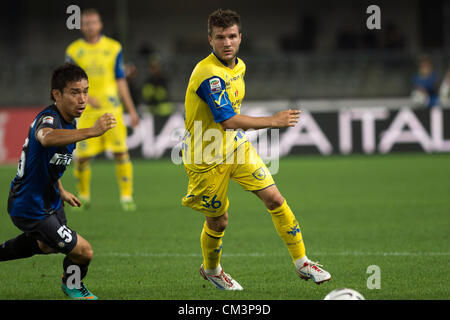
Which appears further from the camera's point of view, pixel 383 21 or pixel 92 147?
pixel 383 21

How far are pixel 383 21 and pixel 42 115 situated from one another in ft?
75.2

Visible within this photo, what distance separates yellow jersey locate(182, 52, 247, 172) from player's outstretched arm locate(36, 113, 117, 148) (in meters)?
0.86

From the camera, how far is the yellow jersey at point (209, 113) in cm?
556

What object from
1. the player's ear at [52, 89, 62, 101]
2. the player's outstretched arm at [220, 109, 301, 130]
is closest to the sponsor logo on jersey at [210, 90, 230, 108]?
the player's outstretched arm at [220, 109, 301, 130]

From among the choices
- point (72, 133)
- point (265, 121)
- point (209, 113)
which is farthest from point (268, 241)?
point (72, 133)

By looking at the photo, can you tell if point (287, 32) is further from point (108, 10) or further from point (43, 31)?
point (43, 31)

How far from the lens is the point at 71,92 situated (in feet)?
17.4

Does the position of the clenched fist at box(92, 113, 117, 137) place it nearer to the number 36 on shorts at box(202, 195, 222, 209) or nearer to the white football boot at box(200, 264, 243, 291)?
the number 36 on shorts at box(202, 195, 222, 209)

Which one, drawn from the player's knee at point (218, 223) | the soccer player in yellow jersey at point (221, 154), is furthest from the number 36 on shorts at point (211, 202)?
the player's knee at point (218, 223)

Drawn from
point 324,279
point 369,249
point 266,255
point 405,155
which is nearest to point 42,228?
point 324,279

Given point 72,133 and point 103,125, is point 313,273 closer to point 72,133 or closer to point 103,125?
point 103,125

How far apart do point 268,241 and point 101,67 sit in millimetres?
3661

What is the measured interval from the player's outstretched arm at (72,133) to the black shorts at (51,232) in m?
0.55

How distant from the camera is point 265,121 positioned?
5.40m
